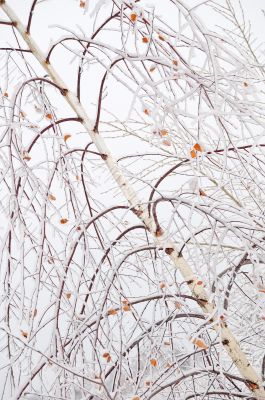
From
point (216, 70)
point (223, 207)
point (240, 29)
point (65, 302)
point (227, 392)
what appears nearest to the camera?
point (216, 70)

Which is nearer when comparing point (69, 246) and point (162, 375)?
point (69, 246)

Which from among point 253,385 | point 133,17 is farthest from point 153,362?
point 133,17

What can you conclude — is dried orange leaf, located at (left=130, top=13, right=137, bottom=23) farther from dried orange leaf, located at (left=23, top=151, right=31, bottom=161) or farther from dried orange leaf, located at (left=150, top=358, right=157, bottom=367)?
dried orange leaf, located at (left=150, top=358, right=157, bottom=367)

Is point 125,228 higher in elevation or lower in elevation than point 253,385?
higher

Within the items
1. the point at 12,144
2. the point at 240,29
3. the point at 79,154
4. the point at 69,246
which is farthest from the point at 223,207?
the point at 240,29

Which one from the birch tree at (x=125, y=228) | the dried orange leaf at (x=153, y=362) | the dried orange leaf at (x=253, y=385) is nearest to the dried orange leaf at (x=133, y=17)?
the birch tree at (x=125, y=228)

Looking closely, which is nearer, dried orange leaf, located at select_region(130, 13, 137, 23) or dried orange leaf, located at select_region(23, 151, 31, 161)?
dried orange leaf, located at select_region(130, 13, 137, 23)

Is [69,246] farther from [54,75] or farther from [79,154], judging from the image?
[54,75]

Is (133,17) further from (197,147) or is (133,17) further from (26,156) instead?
(26,156)

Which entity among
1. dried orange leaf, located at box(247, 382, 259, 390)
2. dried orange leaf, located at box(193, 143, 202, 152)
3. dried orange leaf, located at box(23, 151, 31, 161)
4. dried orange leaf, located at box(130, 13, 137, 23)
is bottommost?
dried orange leaf, located at box(247, 382, 259, 390)

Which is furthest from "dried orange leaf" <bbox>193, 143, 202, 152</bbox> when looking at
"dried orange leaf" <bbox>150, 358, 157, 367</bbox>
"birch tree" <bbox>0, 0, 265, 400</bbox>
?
"dried orange leaf" <bbox>150, 358, 157, 367</bbox>

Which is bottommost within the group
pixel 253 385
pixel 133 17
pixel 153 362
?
pixel 253 385
